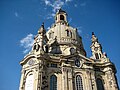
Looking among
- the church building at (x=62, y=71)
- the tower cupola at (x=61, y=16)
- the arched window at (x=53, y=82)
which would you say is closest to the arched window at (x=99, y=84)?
the church building at (x=62, y=71)

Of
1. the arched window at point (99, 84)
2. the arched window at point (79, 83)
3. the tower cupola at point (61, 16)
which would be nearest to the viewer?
the arched window at point (79, 83)

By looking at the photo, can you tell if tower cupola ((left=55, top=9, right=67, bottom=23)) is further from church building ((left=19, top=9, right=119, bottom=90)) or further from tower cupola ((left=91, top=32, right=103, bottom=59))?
church building ((left=19, top=9, right=119, bottom=90))

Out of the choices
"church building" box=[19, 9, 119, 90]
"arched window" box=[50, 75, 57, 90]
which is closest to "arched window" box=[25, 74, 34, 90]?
"church building" box=[19, 9, 119, 90]

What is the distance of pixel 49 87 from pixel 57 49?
1429cm

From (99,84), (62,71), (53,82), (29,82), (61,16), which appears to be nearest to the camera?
(29,82)

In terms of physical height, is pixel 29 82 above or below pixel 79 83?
below

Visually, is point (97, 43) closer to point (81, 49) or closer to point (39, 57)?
point (81, 49)

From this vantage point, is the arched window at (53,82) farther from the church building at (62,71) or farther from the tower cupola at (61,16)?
the tower cupola at (61,16)

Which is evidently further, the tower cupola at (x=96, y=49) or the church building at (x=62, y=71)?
the tower cupola at (x=96, y=49)

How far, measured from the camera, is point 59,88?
34.8 m

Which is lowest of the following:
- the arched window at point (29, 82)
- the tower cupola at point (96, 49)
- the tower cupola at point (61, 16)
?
the arched window at point (29, 82)

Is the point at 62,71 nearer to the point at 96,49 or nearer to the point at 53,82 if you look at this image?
the point at 53,82

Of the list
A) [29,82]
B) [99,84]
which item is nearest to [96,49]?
[99,84]

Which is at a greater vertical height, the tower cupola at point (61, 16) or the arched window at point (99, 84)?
the tower cupola at point (61, 16)
